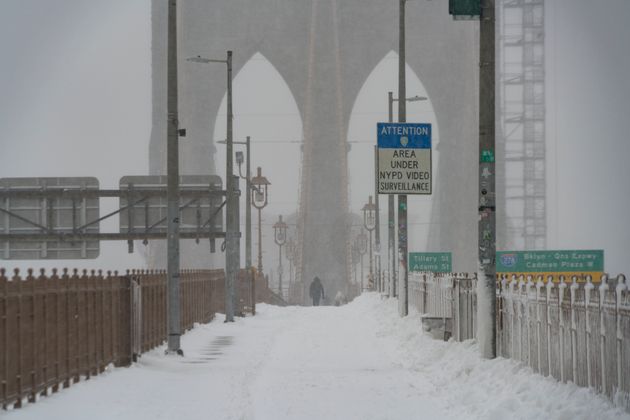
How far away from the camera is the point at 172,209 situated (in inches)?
989

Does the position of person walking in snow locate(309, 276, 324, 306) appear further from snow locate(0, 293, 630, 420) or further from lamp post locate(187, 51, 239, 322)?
snow locate(0, 293, 630, 420)

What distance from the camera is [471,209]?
105688mm

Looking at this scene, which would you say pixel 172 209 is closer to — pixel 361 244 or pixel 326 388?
pixel 326 388

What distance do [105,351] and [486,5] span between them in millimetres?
8500

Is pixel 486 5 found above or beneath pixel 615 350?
above

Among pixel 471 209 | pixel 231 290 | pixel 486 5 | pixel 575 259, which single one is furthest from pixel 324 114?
pixel 486 5

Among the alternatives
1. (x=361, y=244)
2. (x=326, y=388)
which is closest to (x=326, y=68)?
(x=361, y=244)

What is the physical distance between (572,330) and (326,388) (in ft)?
16.0

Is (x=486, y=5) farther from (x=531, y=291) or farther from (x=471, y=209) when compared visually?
(x=471, y=209)

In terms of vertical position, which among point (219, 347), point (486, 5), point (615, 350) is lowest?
point (219, 347)

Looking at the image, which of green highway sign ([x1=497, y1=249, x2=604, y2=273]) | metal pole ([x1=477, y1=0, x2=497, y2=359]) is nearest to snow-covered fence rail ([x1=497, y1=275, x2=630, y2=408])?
metal pole ([x1=477, y1=0, x2=497, y2=359])

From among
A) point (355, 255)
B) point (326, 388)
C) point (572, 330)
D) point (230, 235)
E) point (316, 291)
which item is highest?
point (230, 235)

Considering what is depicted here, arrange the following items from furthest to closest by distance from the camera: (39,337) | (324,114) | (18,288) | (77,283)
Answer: (324,114) < (77,283) < (39,337) < (18,288)

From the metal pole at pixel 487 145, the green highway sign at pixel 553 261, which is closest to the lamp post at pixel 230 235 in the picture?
the green highway sign at pixel 553 261
